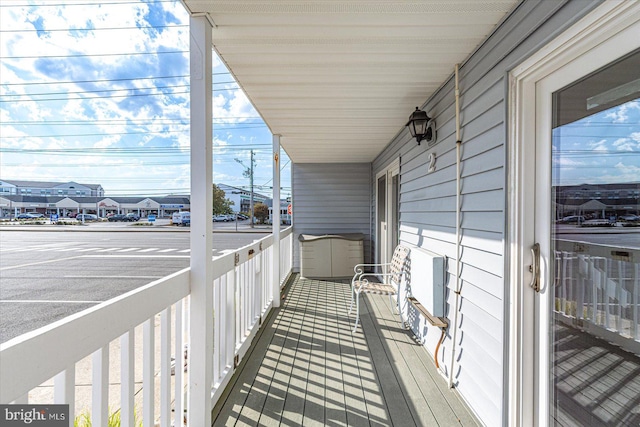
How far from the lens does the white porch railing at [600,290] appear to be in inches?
40.8

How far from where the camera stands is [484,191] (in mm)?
1836

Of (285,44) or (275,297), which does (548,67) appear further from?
(275,297)

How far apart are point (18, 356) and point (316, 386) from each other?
73.3 inches

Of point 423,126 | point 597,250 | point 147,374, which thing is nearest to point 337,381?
point 147,374

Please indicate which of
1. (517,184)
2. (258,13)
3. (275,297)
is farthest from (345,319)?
(258,13)

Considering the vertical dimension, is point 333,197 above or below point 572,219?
above

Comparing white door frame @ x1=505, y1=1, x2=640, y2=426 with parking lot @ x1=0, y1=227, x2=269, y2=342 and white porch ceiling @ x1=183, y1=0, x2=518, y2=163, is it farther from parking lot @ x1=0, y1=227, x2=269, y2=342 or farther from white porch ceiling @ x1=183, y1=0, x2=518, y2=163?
parking lot @ x1=0, y1=227, x2=269, y2=342

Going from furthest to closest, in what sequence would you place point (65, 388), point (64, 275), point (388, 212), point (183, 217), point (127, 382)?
point (64, 275) → point (388, 212) → point (183, 217) → point (127, 382) → point (65, 388)

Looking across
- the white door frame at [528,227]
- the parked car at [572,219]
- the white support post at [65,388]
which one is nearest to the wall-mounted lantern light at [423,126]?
the white door frame at [528,227]

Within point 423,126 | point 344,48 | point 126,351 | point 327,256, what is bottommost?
point 327,256

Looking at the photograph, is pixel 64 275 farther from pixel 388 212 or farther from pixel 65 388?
pixel 65 388

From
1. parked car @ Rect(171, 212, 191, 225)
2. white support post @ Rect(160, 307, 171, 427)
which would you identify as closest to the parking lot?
parked car @ Rect(171, 212, 191, 225)

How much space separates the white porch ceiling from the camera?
1536mm

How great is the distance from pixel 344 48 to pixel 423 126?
113 cm
